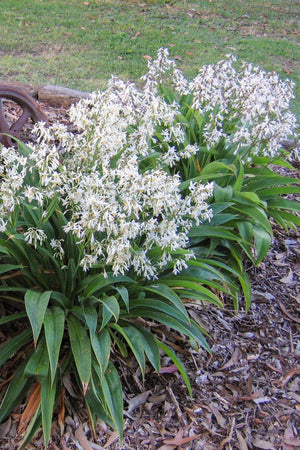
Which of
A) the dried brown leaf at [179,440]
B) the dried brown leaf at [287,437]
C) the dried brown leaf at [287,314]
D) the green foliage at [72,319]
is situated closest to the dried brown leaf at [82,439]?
the green foliage at [72,319]

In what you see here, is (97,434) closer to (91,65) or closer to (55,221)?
(55,221)

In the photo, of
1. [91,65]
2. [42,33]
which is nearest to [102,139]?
[91,65]

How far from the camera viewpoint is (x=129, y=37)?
786cm

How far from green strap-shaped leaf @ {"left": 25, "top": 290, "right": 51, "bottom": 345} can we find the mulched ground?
1.66 feet

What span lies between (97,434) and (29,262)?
95 cm

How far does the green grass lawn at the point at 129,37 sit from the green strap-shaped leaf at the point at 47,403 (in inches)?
175

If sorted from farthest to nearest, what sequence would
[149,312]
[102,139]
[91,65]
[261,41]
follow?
[261,41] < [91,65] < [149,312] < [102,139]

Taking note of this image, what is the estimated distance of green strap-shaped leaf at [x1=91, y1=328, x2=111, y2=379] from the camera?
93.4 inches

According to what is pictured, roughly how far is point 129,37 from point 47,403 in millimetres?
6677

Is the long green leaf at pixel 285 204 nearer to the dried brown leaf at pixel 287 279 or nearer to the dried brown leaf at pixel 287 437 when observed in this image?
the dried brown leaf at pixel 287 279

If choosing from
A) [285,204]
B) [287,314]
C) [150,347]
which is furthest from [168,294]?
[285,204]

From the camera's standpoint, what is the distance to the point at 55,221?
9.30 ft

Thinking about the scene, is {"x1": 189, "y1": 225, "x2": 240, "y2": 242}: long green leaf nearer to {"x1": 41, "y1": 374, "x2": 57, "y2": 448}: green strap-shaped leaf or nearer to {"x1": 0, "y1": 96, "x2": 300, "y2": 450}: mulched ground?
{"x1": 0, "y1": 96, "x2": 300, "y2": 450}: mulched ground

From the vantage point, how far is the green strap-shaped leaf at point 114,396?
2373mm
